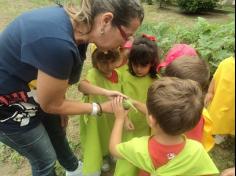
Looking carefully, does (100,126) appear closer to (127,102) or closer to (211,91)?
(127,102)

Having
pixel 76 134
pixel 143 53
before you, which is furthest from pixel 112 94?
pixel 76 134

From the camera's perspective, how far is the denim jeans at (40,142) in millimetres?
2281

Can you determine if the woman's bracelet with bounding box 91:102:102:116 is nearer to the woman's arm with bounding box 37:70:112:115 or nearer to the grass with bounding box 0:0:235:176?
the woman's arm with bounding box 37:70:112:115

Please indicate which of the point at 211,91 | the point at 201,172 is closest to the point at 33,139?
the point at 201,172

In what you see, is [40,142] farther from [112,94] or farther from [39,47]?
[39,47]

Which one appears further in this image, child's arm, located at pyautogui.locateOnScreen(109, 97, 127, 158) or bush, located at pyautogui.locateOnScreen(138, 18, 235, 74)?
bush, located at pyautogui.locateOnScreen(138, 18, 235, 74)

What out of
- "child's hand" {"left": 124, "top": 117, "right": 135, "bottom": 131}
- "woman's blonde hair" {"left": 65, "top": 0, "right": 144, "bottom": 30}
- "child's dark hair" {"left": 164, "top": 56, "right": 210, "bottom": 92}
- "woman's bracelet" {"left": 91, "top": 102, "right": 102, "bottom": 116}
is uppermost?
"woman's blonde hair" {"left": 65, "top": 0, "right": 144, "bottom": 30}

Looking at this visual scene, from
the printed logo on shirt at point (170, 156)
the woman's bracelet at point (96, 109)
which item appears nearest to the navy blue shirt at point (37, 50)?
the woman's bracelet at point (96, 109)

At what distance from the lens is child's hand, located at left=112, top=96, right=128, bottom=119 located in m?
2.27

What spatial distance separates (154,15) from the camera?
7.78 metres

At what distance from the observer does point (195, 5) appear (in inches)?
303

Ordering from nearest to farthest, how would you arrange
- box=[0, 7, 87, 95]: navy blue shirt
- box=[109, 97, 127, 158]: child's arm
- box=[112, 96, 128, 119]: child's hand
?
1. box=[0, 7, 87, 95]: navy blue shirt
2. box=[109, 97, 127, 158]: child's arm
3. box=[112, 96, 128, 119]: child's hand

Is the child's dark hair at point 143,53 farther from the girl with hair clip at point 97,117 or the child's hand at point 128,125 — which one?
the child's hand at point 128,125

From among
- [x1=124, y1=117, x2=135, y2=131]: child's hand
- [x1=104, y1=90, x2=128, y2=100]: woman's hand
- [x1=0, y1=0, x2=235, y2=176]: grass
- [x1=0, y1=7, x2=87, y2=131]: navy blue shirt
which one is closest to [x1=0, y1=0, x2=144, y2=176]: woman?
[x1=0, y1=7, x2=87, y2=131]: navy blue shirt
